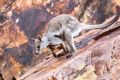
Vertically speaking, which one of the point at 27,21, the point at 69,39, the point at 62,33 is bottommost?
the point at 69,39

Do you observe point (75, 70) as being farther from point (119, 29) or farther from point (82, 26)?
point (82, 26)

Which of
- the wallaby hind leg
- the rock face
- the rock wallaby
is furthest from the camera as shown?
the rock face

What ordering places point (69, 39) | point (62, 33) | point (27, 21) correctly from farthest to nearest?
point (27, 21) < point (62, 33) < point (69, 39)

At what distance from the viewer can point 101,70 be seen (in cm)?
845

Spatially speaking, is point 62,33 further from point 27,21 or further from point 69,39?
point 27,21

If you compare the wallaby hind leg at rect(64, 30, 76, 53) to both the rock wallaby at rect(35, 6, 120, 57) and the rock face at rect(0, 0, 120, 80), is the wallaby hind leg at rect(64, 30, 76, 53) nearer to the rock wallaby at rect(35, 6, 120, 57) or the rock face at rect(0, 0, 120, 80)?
the rock wallaby at rect(35, 6, 120, 57)

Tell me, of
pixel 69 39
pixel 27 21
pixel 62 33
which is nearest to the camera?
pixel 69 39

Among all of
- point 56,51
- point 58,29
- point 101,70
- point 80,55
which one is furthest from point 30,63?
point 101,70

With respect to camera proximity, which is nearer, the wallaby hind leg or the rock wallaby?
the wallaby hind leg

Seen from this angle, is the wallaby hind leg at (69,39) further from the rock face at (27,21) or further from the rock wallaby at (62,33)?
the rock face at (27,21)

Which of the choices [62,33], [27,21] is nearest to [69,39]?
[62,33]

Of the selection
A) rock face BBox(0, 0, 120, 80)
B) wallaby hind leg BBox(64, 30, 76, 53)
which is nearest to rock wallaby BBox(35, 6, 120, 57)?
wallaby hind leg BBox(64, 30, 76, 53)

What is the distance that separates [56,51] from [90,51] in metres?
2.53

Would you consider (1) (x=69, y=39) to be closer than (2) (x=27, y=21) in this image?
Yes
